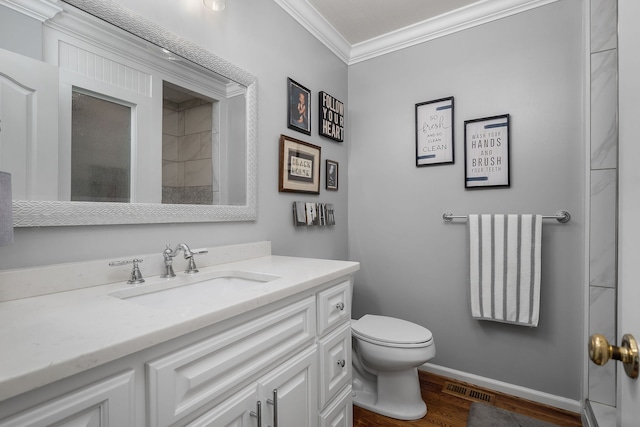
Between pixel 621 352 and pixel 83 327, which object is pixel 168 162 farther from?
pixel 621 352

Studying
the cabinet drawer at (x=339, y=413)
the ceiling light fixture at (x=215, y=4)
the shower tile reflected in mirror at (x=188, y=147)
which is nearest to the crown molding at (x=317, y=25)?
the ceiling light fixture at (x=215, y=4)

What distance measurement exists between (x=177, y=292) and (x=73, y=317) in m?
0.41

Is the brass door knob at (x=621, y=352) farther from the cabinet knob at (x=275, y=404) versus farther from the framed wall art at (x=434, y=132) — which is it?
the framed wall art at (x=434, y=132)

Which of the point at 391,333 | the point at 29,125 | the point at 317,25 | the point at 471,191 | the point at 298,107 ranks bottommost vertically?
the point at 391,333

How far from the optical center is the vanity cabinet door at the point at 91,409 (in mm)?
486

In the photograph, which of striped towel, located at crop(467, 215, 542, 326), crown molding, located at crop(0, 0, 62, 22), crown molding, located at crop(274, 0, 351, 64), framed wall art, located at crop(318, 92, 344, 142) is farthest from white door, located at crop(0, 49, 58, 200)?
striped towel, located at crop(467, 215, 542, 326)

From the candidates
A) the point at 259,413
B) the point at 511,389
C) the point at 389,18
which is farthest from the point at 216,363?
the point at 389,18

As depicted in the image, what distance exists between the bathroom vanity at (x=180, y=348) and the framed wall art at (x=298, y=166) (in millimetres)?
660

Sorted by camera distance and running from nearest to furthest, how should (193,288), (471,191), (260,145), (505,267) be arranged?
1. (193,288)
2. (260,145)
3. (505,267)
4. (471,191)

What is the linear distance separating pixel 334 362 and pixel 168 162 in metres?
1.05

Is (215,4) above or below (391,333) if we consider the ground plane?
above

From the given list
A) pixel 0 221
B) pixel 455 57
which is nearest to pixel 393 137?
pixel 455 57

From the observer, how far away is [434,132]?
2.12 m

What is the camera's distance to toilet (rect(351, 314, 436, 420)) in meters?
1.62
